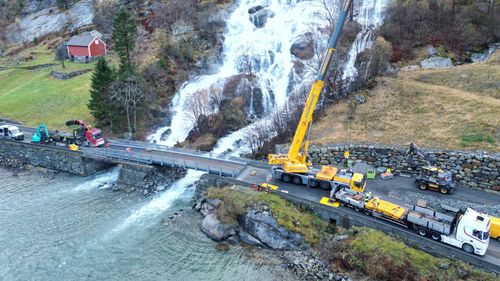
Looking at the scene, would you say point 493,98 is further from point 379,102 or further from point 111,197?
point 111,197

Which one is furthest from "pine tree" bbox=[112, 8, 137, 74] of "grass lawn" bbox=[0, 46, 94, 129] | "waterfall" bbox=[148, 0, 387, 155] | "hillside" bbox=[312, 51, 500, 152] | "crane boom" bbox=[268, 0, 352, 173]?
"crane boom" bbox=[268, 0, 352, 173]

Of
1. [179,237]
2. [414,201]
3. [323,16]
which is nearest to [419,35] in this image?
[323,16]

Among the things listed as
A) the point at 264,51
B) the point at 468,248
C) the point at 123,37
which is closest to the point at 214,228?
the point at 468,248

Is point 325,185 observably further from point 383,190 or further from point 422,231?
point 422,231

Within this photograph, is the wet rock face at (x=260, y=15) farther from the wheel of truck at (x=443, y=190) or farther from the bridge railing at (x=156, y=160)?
the wheel of truck at (x=443, y=190)

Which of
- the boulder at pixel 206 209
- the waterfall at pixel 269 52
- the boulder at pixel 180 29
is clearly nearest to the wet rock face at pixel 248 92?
the waterfall at pixel 269 52
